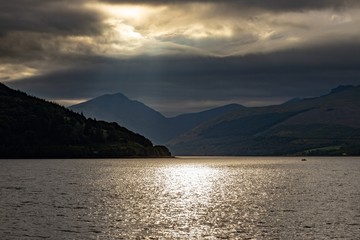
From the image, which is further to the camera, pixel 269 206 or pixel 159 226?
pixel 269 206

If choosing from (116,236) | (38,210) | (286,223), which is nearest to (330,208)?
(286,223)

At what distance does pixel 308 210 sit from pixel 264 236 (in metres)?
43.5

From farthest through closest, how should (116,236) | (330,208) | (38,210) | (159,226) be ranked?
1. (330,208)
2. (38,210)
3. (159,226)
4. (116,236)

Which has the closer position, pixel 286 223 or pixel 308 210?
pixel 286 223

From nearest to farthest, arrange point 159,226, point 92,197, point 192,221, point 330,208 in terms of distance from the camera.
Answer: point 159,226 → point 192,221 → point 330,208 → point 92,197

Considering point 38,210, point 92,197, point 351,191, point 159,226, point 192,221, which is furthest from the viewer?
point 351,191

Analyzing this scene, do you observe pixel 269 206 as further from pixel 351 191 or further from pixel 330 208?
pixel 351 191

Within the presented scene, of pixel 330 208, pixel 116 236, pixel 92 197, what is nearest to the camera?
pixel 116 236

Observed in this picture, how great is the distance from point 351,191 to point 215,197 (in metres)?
55.9

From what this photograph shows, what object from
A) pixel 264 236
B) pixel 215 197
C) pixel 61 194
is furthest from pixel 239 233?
pixel 61 194

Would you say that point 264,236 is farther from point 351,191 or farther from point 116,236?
point 351,191

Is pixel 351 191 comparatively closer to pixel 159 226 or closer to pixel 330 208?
pixel 330 208

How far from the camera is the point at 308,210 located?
5369 inches

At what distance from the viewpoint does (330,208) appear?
462 ft
